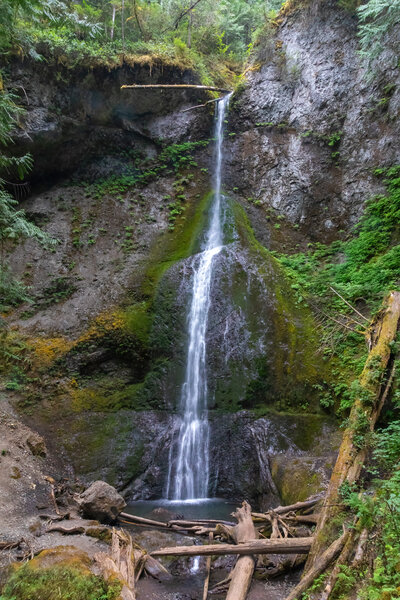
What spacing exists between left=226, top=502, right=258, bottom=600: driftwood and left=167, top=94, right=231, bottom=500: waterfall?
3.38 metres

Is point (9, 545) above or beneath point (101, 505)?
above

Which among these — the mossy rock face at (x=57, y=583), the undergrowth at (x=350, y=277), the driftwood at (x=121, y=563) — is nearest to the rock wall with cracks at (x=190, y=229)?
Answer: the undergrowth at (x=350, y=277)

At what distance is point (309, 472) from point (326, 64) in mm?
14290

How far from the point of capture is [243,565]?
13.4 feet

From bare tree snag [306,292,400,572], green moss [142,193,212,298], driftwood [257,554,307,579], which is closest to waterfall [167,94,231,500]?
green moss [142,193,212,298]

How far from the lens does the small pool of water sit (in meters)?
6.81

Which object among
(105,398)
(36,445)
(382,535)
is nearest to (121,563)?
(382,535)

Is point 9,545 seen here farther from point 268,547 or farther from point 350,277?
point 350,277

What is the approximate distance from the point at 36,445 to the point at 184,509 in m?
3.39

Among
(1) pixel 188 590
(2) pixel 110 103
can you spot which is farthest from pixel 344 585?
(2) pixel 110 103

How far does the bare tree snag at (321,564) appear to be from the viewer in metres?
3.25

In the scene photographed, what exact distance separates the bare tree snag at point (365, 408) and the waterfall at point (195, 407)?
4.41 m

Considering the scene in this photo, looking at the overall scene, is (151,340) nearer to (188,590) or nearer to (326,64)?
(188,590)

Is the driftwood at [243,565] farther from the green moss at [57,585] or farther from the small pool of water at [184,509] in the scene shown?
the small pool of water at [184,509]
